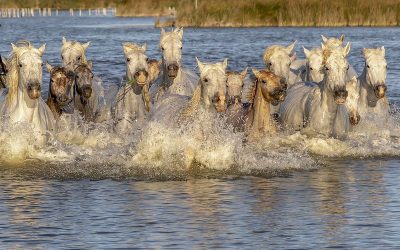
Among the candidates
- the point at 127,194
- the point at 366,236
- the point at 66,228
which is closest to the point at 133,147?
the point at 127,194


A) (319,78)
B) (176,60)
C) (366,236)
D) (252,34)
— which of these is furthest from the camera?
(252,34)

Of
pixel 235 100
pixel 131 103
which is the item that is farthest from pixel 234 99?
pixel 131 103

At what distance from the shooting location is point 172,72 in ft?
61.3

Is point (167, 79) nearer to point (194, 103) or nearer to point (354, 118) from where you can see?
point (354, 118)

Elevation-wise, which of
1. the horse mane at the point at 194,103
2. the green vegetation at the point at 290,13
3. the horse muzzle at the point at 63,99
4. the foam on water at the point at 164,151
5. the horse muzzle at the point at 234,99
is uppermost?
the horse mane at the point at 194,103

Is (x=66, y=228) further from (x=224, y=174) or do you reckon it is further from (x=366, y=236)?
(x=224, y=174)

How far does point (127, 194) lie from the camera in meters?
14.2

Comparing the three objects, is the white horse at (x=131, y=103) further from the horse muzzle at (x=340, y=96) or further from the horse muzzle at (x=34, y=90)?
the horse muzzle at (x=340, y=96)

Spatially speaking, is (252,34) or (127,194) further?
(252,34)

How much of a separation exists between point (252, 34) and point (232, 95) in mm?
45519

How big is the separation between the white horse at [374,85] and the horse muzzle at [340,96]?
1.91 meters

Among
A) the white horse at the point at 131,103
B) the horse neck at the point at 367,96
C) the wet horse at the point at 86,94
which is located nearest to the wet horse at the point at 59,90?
the wet horse at the point at 86,94

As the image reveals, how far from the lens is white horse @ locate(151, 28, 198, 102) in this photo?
18.9 meters

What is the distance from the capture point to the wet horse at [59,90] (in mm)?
18109
